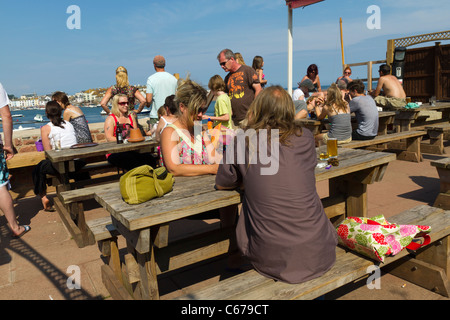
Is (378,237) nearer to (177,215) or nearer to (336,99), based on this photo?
(177,215)

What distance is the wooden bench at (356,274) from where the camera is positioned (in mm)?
1791

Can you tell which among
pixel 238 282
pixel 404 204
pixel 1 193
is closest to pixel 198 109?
pixel 238 282

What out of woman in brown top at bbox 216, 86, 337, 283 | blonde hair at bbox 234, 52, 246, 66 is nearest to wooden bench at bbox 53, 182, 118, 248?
woman in brown top at bbox 216, 86, 337, 283

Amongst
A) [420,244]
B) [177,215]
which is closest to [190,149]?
[177,215]

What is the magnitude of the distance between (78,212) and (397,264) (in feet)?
10.2

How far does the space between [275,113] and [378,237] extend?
1003mm

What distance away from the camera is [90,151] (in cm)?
418

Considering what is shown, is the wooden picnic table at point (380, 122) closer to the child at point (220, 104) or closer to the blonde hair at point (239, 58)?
the blonde hair at point (239, 58)

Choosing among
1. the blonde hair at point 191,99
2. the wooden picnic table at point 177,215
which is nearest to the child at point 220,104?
the wooden picnic table at point 177,215

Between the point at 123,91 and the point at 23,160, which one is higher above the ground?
the point at 123,91

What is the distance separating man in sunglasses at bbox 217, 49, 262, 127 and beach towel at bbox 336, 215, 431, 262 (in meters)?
3.64

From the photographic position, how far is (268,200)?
188 centimetres

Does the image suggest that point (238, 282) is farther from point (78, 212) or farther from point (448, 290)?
point (78, 212)

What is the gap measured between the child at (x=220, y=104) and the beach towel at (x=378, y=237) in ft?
10.3
